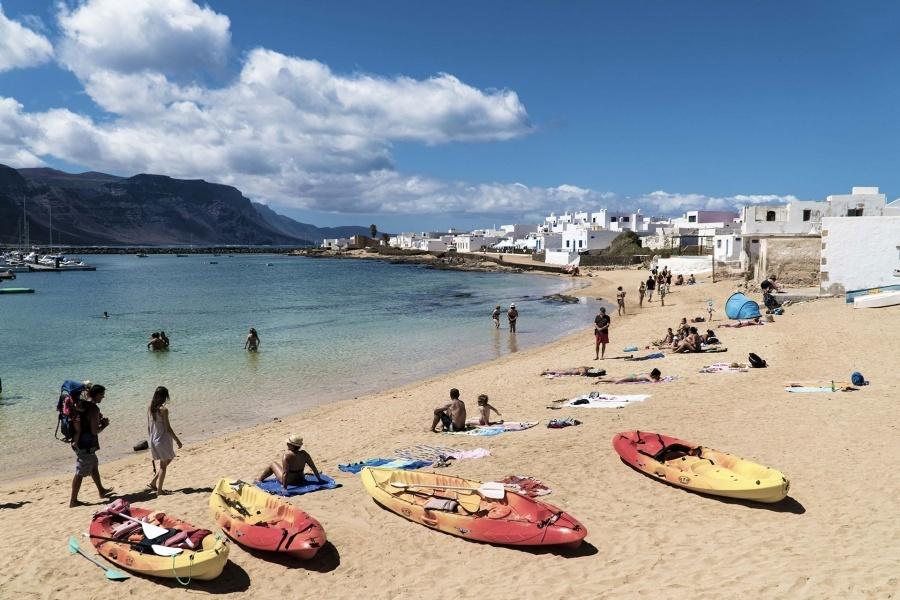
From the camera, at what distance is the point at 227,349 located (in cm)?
2572

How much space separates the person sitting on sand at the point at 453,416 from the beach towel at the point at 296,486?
10.9ft

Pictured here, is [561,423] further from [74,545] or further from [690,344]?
[690,344]

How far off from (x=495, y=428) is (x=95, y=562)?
7.07 metres

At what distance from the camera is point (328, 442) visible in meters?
12.0

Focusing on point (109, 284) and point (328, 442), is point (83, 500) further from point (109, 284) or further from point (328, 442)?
point (109, 284)

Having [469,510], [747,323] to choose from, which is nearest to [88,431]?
[469,510]

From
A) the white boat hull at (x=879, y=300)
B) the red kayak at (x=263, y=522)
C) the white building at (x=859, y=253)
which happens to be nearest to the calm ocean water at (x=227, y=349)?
the red kayak at (x=263, y=522)

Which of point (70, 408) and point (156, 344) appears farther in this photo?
point (156, 344)

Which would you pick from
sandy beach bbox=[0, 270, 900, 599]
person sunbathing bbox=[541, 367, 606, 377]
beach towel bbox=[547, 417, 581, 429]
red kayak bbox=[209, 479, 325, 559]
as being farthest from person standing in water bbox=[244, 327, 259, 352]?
red kayak bbox=[209, 479, 325, 559]

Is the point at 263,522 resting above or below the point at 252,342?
above

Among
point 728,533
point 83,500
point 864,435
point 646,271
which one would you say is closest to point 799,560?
point 728,533

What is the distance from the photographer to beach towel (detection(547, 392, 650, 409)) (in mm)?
13031

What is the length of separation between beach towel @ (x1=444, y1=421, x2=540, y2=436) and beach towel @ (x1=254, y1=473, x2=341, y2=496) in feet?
11.0

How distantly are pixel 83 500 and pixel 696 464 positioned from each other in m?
9.16
